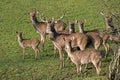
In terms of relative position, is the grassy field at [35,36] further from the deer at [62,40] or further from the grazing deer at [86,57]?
the deer at [62,40]

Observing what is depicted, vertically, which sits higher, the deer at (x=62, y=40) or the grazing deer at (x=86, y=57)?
the deer at (x=62, y=40)

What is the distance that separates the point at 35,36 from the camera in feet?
65.9

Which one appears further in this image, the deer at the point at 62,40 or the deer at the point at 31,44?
the deer at the point at 31,44

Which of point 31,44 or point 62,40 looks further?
point 31,44

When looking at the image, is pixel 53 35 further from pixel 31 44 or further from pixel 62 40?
pixel 31 44

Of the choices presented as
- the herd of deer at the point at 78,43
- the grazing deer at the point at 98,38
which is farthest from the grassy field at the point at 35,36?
the grazing deer at the point at 98,38

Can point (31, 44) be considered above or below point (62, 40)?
below

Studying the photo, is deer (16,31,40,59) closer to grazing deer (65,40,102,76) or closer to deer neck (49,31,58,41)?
deer neck (49,31,58,41)

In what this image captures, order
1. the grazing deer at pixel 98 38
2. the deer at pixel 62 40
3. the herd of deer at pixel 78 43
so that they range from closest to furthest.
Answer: the herd of deer at pixel 78 43, the deer at pixel 62 40, the grazing deer at pixel 98 38

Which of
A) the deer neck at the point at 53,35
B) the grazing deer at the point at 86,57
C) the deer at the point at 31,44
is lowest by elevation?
the grazing deer at the point at 86,57

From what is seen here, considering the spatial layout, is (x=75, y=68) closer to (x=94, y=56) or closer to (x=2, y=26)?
(x=94, y=56)

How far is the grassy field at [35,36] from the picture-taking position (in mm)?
14702

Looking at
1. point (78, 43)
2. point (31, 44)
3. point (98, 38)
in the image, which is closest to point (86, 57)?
point (78, 43)

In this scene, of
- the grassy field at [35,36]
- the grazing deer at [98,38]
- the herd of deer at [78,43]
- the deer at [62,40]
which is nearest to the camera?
the herd of deer at [78,43]
